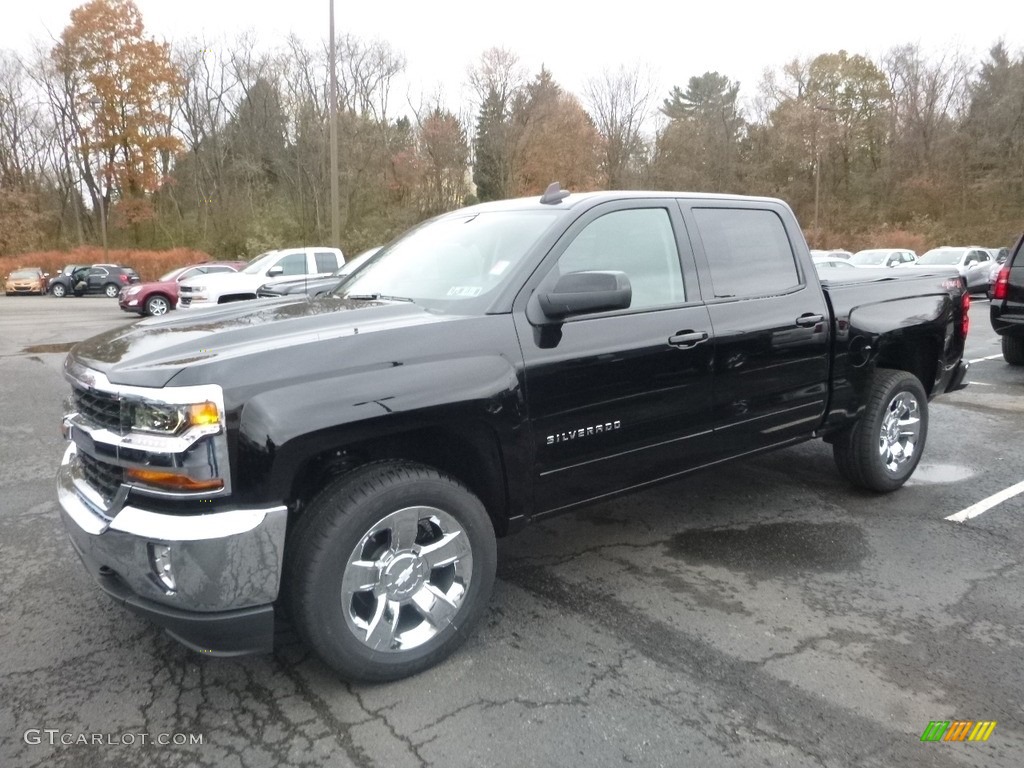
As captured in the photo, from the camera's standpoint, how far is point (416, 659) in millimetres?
2850

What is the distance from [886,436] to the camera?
4.91 meters

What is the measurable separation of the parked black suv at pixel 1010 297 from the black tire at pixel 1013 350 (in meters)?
0.55

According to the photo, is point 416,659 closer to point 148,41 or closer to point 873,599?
point 873,599

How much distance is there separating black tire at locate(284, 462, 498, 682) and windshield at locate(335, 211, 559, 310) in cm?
90

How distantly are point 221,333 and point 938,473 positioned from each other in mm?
5053

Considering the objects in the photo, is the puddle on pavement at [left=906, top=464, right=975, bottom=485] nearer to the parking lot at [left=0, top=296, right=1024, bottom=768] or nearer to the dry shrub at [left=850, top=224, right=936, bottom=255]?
the parking lot at [left=0, top=296, right=1024, bottom=768]

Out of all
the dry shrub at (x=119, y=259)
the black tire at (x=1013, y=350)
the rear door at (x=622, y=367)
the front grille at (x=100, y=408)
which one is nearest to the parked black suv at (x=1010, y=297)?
the black tire at (x=1013, y=350)

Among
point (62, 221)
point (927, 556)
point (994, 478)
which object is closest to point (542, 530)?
point (927, 556)

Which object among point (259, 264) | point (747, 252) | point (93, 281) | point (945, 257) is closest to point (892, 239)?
point (945, 257)

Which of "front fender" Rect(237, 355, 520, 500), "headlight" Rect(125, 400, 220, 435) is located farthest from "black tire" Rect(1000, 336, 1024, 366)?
"headlight" Rect(125, 400, 220, 435)

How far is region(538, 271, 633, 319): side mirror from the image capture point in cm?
305

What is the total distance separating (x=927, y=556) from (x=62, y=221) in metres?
56.0

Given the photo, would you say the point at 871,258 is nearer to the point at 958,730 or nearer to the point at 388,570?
the point at 958,730

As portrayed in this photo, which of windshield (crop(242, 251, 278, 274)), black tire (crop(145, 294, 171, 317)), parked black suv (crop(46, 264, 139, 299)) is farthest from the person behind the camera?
parked black suv (crop(46, 264, 139, 299))
